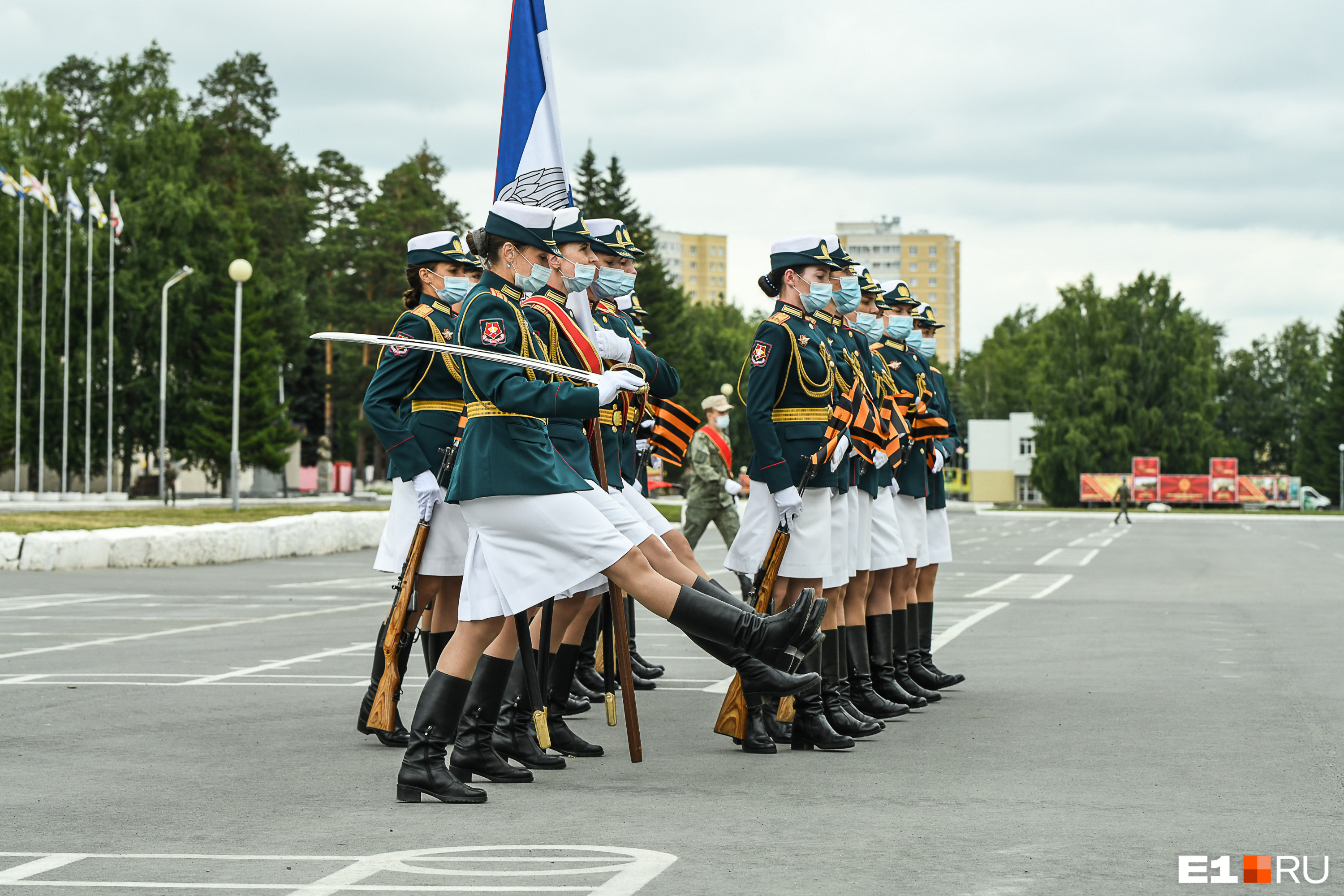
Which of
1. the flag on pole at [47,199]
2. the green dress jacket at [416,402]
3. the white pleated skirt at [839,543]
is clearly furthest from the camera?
the flag on pole at [47,199]

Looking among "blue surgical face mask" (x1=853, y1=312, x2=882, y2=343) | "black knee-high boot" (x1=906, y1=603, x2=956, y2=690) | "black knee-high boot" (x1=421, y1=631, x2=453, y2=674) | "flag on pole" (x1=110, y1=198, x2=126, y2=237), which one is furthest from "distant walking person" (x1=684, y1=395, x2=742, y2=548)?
"flag on pole" (x1=110, y1=198, x2=126, y2=237)

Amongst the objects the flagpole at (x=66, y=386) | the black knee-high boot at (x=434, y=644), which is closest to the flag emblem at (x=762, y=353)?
the black knee-high boot at (x=434, y=644)

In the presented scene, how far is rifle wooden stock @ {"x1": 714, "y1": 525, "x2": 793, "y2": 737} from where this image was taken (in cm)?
776

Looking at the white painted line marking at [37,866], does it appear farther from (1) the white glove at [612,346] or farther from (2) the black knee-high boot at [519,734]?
(1) the white glove at [612,346]

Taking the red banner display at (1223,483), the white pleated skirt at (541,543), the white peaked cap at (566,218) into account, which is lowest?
the red banner display at (1223,483)

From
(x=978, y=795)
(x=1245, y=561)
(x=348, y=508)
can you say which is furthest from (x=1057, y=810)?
(x=348, y=508)

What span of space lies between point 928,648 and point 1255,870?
5712 millimetres

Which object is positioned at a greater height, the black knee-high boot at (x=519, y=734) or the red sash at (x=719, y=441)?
the red sash at (x=719, y=441)

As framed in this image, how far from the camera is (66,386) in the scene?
58.2 metres

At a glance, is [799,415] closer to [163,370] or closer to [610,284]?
[610,284]

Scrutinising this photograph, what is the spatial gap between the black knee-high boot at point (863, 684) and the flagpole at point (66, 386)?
166 ft

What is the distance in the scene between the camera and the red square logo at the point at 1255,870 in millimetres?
5043

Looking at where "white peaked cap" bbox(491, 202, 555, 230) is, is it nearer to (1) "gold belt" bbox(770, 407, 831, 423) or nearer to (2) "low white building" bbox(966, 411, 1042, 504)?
(1) "gold belt" bbox(770, 407, 831, 423)

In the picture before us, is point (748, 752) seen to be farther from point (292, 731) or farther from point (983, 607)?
point (983, 607)
